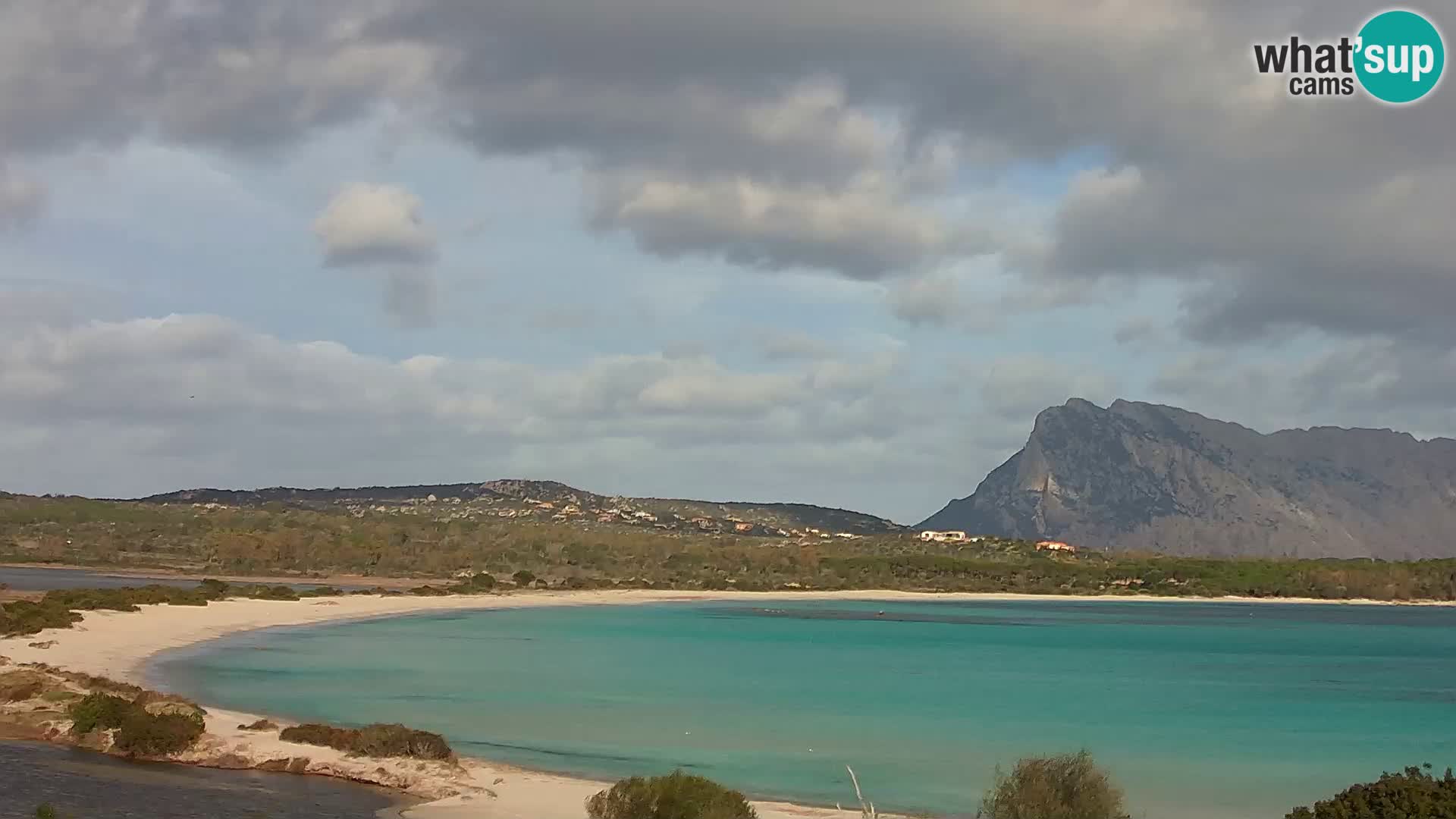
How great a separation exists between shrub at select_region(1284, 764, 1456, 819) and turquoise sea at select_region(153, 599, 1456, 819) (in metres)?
8.36

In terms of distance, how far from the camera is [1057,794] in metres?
18.0

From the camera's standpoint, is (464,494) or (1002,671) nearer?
(1002,671)

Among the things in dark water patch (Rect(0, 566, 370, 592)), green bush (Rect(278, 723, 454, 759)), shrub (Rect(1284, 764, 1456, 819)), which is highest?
shrub (Rect(1284, 764, 1456, 819))

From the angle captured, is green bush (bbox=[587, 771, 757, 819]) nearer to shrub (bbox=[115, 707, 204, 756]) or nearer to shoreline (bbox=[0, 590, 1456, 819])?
shoreline (bbox=[0, 590, 1456, 819])

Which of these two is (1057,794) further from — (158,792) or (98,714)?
(98,714)

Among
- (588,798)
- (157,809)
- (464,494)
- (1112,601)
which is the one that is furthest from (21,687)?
(464,494)

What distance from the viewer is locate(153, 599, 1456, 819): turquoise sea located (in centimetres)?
2567

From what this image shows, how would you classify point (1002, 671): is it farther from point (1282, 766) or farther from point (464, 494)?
point (464, 494)

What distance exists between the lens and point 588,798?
63.8ft

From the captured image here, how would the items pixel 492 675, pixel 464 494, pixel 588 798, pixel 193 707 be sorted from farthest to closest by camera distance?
pixel 464 494, pixel 492 675, pixel 193 707, pixel 588 798

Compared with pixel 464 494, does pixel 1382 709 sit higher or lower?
lower

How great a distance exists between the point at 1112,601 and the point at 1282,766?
10860 cm

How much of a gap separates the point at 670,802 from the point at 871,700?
2301 centimetres

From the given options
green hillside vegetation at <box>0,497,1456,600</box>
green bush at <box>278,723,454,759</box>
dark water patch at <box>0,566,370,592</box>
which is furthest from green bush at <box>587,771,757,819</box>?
green hillside vegetation at <box>0,497,1456,600</box>
